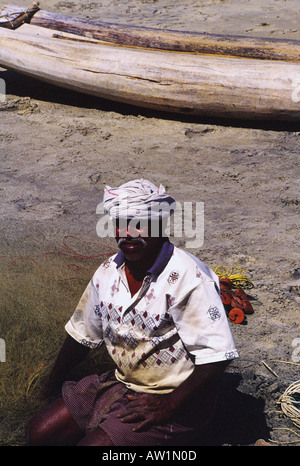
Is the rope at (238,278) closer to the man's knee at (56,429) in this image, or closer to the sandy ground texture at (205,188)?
the sandy ground texture at (205,188)

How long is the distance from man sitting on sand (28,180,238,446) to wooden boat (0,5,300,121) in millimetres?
4618

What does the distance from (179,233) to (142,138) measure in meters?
2.30

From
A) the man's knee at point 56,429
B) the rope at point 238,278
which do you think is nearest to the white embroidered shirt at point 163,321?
the man's knee at point 56,429

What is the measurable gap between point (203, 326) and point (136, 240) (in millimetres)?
466

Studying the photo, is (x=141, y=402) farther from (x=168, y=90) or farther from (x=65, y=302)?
(x=168, y=90)

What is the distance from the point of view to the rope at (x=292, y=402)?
3298 mm

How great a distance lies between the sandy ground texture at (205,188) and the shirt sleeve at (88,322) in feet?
2.59

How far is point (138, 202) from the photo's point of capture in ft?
8.89

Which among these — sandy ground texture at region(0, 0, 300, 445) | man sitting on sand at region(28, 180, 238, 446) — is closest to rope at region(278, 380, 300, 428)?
sandy ground texture at region(0, 0, 300, 445)

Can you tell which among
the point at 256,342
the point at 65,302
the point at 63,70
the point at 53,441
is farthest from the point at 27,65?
the point at 53,441

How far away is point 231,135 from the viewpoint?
725cm

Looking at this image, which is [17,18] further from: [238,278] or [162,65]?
[238,278]

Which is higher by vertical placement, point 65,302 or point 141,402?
point 141,402

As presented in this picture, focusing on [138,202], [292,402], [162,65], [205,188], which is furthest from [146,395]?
[162,65]
